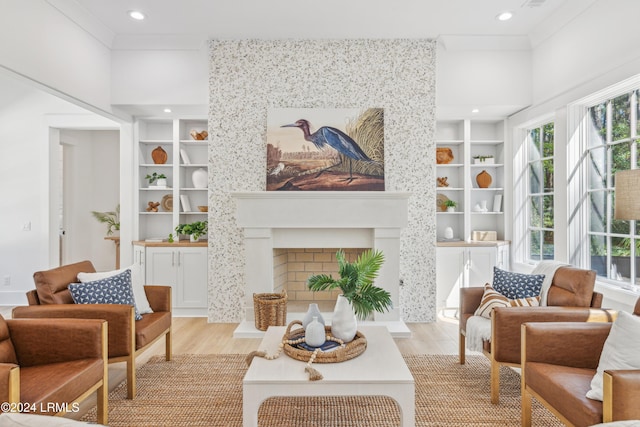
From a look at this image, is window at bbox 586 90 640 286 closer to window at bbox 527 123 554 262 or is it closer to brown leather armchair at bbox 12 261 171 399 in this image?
window at bbox 527 123 554 262

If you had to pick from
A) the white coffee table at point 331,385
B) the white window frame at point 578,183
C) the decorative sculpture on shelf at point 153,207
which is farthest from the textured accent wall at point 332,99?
the white coffee table at point 331,385

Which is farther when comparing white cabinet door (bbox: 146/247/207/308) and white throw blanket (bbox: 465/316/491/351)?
white cabinet door (bbox: 146/247/207/308)

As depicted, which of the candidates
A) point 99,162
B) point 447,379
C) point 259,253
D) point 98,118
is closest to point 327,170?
point 259,253

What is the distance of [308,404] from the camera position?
2.59 meters

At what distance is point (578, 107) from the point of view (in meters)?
3.78

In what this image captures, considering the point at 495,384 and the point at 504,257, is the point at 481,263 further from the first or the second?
the point at 495,384

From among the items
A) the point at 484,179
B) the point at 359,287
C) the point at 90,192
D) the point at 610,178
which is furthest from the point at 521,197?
the point at 90,192

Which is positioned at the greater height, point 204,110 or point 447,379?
point 204,110

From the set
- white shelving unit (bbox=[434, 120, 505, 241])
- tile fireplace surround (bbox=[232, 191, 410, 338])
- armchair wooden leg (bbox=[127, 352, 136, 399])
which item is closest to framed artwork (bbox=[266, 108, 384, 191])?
tile fireplace surround (bbox=[232, 191, 410, 338])

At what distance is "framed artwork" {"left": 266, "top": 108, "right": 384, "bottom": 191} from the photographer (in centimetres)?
439

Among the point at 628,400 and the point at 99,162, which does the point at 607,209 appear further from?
the point at 99,162

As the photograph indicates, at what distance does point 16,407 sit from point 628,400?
245cm

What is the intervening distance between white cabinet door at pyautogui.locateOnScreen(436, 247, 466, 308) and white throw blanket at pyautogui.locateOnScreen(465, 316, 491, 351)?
171cm

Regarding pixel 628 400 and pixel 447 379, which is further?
pixel 447 379
